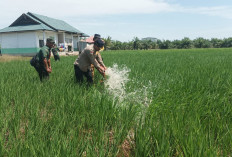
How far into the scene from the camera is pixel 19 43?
20.2 metres

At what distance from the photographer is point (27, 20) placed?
67.9ft

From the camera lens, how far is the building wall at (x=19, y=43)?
1980 cm

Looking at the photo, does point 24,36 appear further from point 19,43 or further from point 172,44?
point 172,44

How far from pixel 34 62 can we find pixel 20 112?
7.61ft

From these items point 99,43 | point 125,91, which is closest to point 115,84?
point 125,91

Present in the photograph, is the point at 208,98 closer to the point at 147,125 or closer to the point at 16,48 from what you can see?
the point at 147,125

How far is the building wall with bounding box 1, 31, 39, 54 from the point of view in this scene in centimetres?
1980

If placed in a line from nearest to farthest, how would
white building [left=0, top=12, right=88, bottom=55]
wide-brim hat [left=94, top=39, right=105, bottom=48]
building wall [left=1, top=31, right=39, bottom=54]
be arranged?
wide-brim hat [left=94, top=39, right=105, bottom=48] → white building [left=0, top=12, right=88, bottom=55] → building wall [left=1, top=31, right=39, bottom=54]

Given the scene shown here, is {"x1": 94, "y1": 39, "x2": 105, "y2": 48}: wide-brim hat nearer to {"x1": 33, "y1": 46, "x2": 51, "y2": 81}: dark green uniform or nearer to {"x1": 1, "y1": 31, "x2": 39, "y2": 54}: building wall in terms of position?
{"x1": 33, "y1": 46, "x2": 51, "y2": 81}: dark green uniform

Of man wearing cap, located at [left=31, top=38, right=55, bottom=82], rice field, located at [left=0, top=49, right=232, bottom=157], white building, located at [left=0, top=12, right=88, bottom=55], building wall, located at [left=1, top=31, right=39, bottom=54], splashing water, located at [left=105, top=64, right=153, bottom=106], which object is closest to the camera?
rice field, located at [left=0, top=49, right=232, bottom=157]

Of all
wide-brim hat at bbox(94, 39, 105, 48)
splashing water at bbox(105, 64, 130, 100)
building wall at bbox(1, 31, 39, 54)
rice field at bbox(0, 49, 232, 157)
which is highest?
building wall at bbox(1, 31, 39, 54)

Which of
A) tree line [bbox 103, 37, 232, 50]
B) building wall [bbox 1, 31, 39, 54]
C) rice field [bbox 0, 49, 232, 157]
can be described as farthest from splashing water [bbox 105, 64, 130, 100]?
tree line [bbox 103, 37, 232, 50]

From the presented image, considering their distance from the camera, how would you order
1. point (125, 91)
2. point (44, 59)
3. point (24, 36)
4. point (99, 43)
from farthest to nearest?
1. point (24, 36)
2. point (44, 59)
3. point (125, 91)
4. point (99, 43)

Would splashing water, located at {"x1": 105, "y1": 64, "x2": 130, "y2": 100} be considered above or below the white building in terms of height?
below
